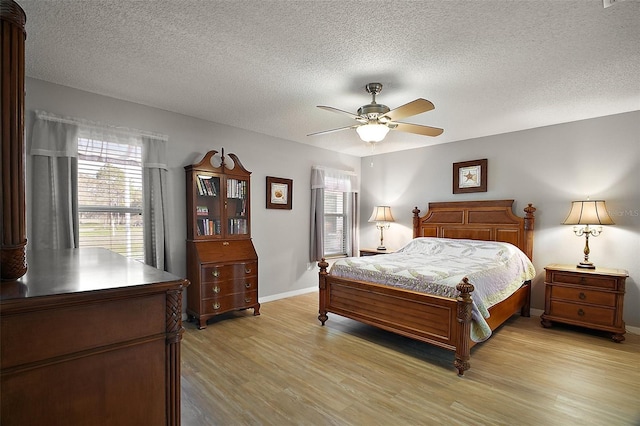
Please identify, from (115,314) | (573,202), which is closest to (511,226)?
(573,202)

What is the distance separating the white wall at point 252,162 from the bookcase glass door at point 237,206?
13.6 inches

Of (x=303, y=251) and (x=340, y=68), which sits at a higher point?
(x=340, y=68)

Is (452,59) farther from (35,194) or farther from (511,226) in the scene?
(35,194)

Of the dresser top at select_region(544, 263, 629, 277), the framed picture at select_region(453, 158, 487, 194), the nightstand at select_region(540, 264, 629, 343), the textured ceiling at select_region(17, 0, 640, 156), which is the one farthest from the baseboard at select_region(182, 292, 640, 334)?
the textured ceiling at select_region(17, 0, 640, 156)

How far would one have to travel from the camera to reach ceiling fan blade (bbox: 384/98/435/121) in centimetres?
237

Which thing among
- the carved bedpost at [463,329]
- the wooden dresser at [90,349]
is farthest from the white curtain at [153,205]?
the carved bedpost at [463,329]

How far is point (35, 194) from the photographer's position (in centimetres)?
280

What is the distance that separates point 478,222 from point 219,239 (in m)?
3.57

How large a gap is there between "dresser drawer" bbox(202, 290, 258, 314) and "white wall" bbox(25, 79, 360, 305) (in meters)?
0.55

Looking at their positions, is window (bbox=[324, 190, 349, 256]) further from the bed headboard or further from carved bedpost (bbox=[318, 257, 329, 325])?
carved bedpost (bbox=[318, 257, 329, 325])

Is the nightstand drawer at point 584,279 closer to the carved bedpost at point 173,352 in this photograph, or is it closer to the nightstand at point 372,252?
the nightstand at point 372,252

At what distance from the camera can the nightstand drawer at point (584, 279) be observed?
3.32 meters

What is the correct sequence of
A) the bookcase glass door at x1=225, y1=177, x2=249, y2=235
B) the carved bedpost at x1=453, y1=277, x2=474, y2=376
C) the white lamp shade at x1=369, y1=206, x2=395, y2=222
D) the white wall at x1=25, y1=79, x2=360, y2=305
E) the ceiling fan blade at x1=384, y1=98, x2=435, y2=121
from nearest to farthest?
1. the ceiling fan blade at x1=384, y1=98, x2=435, y2=121
2. the carved bedpost at x1=453, y1=277, x2=474, y2=376
3. the white wall at x1=25, y1=79, x2=360, y2=305
4. the bookcase glass door at x1=225, y1=177, x2=249, y2=235
5. the white lamp shade at x1=369, y1=206, x2=395, y2=222

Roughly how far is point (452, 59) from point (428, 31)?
1.53 ft
